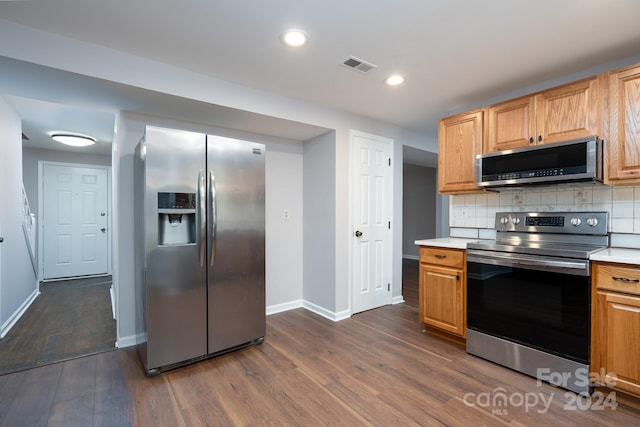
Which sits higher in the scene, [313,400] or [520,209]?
[520,209]

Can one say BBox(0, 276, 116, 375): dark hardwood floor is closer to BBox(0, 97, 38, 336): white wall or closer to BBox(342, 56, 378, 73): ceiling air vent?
BBox(0, 97, 38, 336): white wall

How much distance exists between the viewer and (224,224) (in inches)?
97.2

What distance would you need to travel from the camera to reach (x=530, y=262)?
2.15 metres

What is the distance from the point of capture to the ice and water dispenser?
2248 mm

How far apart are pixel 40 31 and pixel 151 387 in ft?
7.85

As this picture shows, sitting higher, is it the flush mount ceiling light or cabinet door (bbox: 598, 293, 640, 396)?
the flush mount ceiling light

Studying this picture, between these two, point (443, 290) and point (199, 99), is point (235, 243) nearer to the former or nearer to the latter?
point (199, 99)

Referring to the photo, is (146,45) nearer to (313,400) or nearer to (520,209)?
(313,400)

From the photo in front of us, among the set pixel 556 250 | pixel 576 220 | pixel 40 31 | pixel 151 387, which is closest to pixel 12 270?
pixel 151 387

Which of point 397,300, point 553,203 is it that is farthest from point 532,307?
point 397,300

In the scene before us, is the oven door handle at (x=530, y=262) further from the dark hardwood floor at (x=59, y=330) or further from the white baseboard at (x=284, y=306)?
the dark hardwood floor at (x=59, y=330)

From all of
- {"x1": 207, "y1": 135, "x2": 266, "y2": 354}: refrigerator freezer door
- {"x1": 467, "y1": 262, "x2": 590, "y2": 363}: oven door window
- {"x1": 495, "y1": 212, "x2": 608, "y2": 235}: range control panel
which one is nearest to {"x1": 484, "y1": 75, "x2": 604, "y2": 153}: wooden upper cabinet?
{"x1": 495, "y1": 212, "x2": 608, "y2": 235}: range control panel

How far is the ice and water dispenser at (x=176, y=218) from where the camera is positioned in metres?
2.25

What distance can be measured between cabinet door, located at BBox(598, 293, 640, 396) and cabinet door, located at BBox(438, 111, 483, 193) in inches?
50.2
